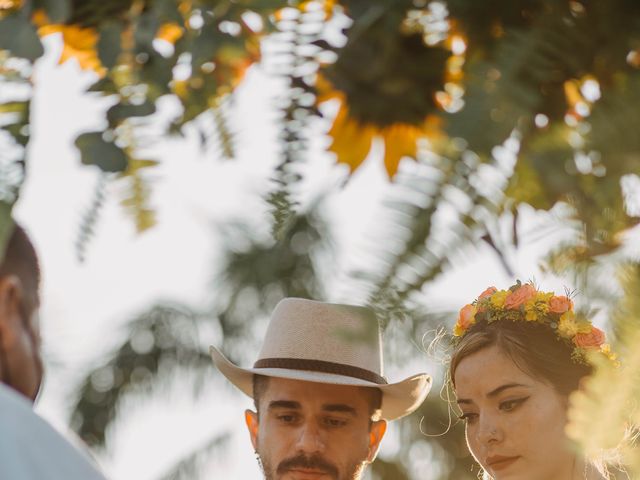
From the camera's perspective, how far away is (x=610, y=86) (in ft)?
1.65

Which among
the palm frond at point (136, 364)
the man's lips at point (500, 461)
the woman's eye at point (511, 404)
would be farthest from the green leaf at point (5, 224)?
the palm frond at point (136, 364)

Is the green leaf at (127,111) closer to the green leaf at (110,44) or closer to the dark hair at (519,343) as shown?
the green leaf at (110,44)

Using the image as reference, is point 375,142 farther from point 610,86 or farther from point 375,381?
point 375,381

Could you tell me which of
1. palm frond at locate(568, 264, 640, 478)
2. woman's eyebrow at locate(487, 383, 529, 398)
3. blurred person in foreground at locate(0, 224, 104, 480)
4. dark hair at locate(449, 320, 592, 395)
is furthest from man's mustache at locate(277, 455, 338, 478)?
palm frond at locate(568, 264, 640, 478)

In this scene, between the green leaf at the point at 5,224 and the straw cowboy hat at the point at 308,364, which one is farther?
the straw cowboy hat at the point at 308,364

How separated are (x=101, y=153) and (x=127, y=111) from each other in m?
0.04

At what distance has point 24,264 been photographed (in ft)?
3.95

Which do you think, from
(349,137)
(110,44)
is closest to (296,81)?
(349,137)

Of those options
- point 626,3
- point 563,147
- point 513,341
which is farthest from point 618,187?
point 513,341

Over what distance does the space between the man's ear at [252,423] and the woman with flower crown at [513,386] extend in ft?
3.15

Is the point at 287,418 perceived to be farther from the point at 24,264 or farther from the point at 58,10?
the point at 58,10

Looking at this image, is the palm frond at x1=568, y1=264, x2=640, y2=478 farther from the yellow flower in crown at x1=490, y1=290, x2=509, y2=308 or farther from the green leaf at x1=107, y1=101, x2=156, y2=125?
the yellow flower in crown at x1=490, y1=290, x2=509, y2=308

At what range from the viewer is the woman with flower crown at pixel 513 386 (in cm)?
231

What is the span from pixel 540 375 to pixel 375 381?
0.99m
